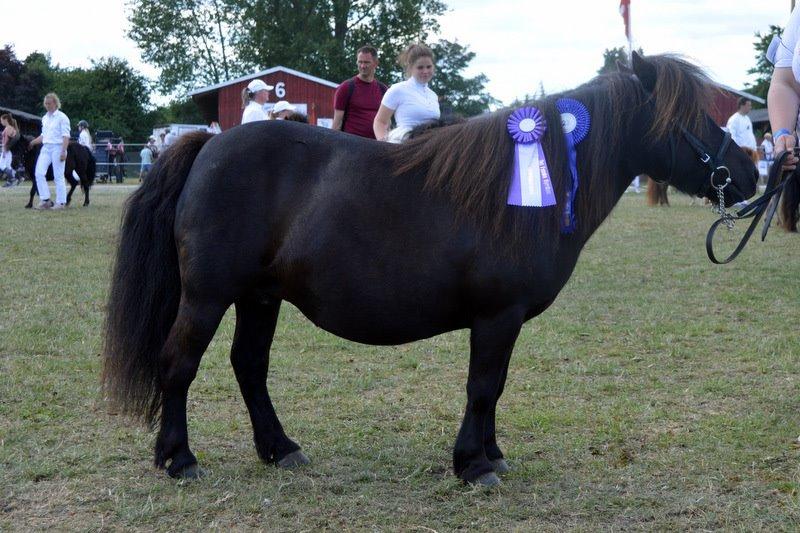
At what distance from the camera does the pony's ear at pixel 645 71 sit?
3.80m

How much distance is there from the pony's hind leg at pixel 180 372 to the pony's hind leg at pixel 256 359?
319mm

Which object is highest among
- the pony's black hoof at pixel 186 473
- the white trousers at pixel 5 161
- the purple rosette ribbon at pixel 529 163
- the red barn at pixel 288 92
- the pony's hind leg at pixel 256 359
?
the red barn at pixel 288 92

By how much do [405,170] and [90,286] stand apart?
232 inches

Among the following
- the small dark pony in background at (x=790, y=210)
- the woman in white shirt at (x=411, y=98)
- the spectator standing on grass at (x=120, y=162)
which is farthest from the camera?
the spectator standing on grass at (x=120, y=162)

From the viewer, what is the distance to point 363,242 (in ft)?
12.2

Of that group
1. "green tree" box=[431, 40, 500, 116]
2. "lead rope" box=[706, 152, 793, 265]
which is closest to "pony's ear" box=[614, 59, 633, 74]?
"lead rope" box=[706, 152, 793, 265]

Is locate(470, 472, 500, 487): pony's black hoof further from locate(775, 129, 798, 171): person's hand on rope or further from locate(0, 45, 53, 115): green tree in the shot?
locate(0, 45, 53, 115): green tree

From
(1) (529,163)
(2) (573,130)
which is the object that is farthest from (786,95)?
(1) (529,163)

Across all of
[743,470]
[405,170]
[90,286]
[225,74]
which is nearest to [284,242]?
[405,170]

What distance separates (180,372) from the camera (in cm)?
390

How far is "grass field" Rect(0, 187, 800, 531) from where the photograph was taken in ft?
11.5

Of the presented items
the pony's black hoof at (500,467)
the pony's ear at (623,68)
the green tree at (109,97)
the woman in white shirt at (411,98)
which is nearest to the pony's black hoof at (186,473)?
the pony's black hoof at (500,467)

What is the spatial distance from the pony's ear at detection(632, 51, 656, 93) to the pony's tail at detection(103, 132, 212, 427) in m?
2.10

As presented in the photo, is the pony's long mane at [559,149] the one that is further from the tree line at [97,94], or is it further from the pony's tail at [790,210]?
the tree line at [97,94]
